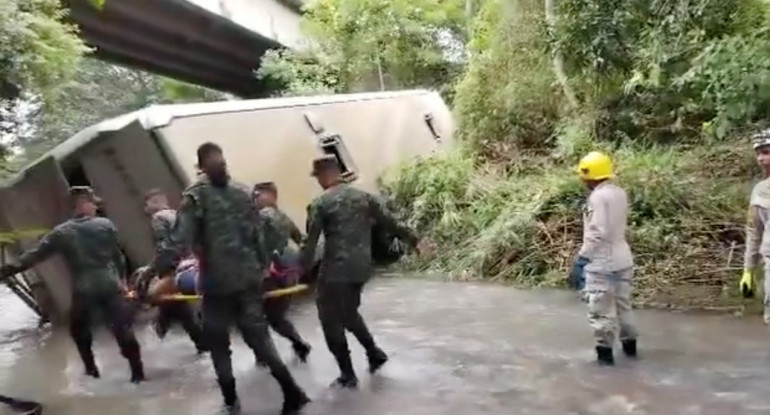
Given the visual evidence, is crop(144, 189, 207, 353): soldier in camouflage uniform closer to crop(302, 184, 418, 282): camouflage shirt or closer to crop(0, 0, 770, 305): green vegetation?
crop(302, 184, 418, 282): camouflage shirt

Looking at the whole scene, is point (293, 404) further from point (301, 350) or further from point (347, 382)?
point (301, 350)

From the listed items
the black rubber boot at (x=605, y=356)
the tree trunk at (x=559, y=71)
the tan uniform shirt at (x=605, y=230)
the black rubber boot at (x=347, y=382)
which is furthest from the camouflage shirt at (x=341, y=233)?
the tree trunk at (x=559, y=71)

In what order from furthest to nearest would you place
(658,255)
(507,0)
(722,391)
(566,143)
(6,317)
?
(507,0)
(566,143)
(6,317)
(658,255)
(722,391)

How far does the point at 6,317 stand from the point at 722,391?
27.6 ft

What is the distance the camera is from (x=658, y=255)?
10953mm

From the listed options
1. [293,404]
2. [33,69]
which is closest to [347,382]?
[293,404]

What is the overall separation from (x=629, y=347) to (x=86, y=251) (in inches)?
162

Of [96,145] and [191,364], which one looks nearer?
[191,364]

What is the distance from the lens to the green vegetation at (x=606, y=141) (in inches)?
428

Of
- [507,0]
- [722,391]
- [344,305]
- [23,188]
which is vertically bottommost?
[722,391]

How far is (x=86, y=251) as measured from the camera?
290 inches

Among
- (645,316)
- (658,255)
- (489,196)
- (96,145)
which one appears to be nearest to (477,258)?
(489,196)

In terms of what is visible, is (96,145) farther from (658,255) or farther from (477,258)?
(658,255)

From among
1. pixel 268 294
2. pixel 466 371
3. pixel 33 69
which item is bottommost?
pixel 466 371
